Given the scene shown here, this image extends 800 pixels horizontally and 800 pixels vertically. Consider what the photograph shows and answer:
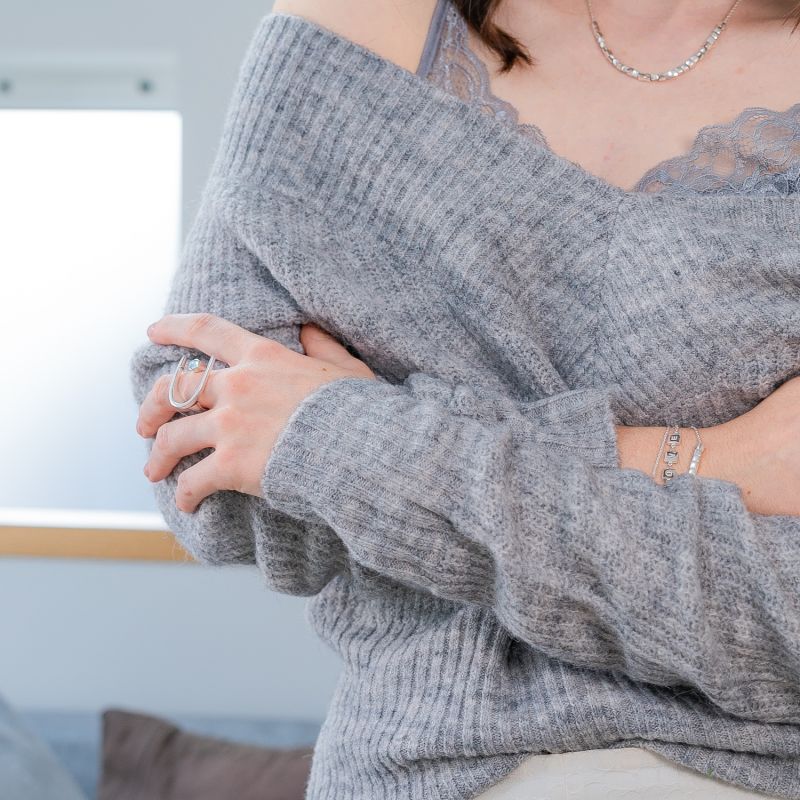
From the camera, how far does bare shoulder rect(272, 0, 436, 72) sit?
92 cm

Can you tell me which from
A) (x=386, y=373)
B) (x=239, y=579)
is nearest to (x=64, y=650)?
(x=239, y=579)

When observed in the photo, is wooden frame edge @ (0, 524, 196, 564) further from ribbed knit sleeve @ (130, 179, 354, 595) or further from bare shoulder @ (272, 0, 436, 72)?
bare shoulder @ (272, 0, 436, 72)

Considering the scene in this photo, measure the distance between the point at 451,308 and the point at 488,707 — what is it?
0.34 metres

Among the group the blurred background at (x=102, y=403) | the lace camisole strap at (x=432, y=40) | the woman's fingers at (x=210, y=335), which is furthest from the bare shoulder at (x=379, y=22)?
the blurred background at (x=102, y=403)

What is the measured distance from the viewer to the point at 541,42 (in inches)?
38.2

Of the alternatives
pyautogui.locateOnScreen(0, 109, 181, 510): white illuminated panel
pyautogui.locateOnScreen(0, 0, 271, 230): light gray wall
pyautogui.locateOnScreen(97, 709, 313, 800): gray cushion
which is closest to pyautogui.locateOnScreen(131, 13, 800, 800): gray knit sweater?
pyautogui.locateOnScreen(97, 709, 313, 800): gray cushion

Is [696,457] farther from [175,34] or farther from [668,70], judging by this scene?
[175,34]

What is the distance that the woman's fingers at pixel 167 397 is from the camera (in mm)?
831

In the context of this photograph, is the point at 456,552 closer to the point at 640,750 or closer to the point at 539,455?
the point at 539,455

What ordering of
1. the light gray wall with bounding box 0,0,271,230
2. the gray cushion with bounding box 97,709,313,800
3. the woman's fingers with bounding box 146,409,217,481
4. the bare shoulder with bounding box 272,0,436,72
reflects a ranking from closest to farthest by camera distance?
the woman's fingers with bounding box 146,409,217,481 < the bare shoulder with bounding box 272,0,436,72 < the gray cushion with bounding box 97,709,313,800 < the light gray wall with bounding box 0,0,271,230

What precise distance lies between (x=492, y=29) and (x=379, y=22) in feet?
0.36

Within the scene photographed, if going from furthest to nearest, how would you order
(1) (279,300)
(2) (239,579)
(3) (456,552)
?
1. (2) (239,579)
2. (1) (279,300)
3. (3) (456,552)

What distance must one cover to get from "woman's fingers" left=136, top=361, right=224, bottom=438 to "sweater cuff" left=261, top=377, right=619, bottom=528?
0.31ft

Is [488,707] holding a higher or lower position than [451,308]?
lower
